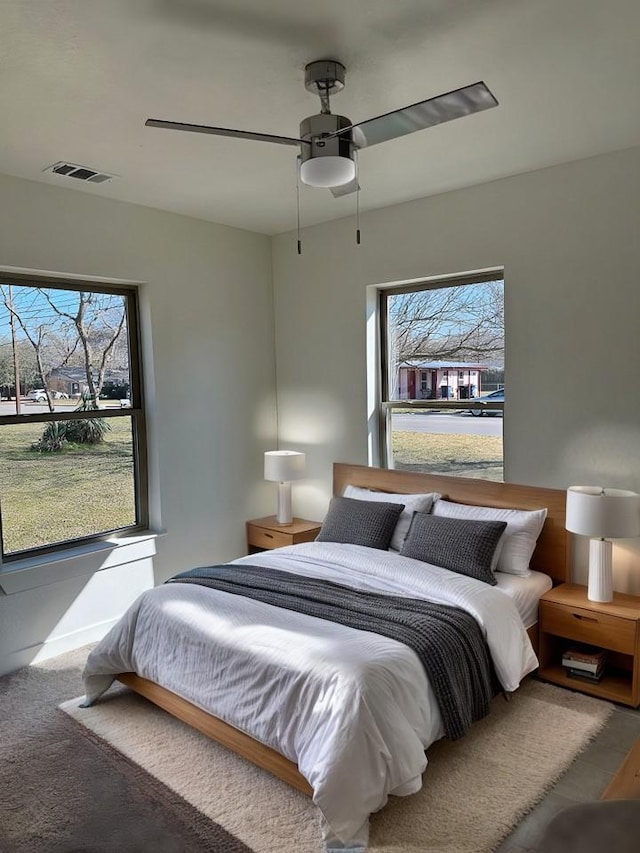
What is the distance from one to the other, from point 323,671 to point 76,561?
2133 millimetres

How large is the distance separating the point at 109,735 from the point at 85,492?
168cm

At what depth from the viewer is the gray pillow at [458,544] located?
3348mm

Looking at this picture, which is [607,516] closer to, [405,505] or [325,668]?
[405,505]

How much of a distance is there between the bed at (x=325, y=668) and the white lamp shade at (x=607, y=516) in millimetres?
392

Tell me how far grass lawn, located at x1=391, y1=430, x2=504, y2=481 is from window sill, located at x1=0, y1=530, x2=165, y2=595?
184cm

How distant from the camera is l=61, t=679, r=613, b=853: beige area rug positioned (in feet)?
7.28

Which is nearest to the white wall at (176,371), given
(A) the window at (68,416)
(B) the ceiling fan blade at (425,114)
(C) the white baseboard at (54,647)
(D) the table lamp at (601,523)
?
(C) the white baseboard at (54,647)

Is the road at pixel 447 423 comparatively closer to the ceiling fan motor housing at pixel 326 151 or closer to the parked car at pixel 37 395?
the ceiling fan motor housing at pixel 326 151

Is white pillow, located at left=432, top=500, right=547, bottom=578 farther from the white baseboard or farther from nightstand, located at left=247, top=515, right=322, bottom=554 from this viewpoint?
the white baseboard

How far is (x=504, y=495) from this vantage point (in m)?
3.81

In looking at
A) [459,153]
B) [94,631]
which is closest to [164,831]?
[94,631]

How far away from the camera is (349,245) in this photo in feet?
14.8

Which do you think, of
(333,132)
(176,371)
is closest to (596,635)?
(333,132)

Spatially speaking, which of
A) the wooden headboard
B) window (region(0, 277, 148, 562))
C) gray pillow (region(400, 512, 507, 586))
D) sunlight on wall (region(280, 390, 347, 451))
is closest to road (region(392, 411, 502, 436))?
the wooden headboard
